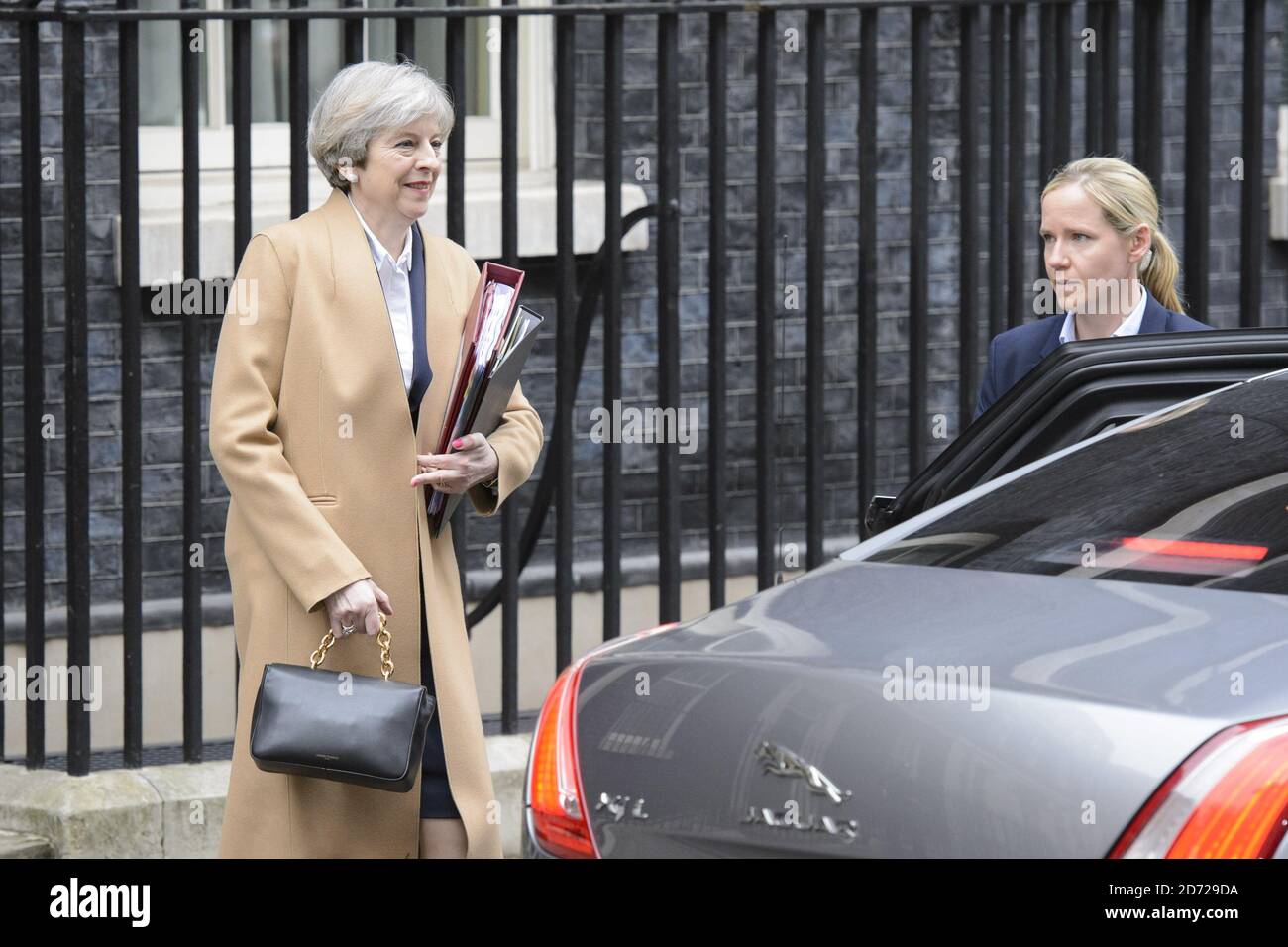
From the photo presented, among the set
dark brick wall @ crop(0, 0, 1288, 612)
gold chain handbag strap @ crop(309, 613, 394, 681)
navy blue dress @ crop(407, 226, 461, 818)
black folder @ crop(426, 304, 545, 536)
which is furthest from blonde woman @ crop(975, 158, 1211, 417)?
dark brick wall @ crop(0, 0, 1288, 612)

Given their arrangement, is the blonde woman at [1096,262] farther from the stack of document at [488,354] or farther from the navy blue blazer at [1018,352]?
the stack of document at [488,354]

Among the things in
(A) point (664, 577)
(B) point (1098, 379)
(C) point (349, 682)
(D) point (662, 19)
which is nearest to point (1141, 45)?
(D) point (662, 19)

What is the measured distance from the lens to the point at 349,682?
3402mm

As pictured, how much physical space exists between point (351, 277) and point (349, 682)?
0.75 meters

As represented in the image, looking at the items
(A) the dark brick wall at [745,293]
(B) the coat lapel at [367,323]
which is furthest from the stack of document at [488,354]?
(A) the dark brick wall at [745,293]

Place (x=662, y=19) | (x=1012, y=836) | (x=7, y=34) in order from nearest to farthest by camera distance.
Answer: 1. (x=1012, y=836)
2. (x=662, y=19)
3. (x=7, y=34)

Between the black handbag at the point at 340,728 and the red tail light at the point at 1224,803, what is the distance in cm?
153

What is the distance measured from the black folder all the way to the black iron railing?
134cm

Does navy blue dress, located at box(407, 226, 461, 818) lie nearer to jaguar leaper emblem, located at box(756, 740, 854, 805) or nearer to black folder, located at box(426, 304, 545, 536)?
black folder, located at box(426, 304, 545, 536)

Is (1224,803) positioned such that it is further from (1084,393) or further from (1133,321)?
(1133,321)

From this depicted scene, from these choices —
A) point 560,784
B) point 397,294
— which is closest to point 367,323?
point 397,294

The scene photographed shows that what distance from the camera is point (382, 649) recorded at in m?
3.60

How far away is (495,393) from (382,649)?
513 millimetres
